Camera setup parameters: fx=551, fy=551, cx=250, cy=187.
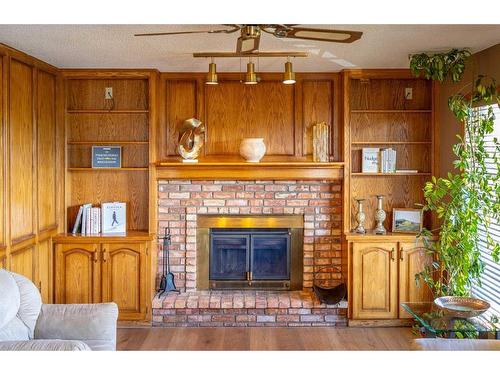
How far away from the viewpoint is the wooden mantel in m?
5.15

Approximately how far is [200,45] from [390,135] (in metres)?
2.25

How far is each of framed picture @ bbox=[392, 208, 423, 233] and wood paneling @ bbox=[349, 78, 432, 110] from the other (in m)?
1.00

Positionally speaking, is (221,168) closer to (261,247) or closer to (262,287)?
(261,247)

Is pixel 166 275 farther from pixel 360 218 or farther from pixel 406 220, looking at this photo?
pixel 406 220

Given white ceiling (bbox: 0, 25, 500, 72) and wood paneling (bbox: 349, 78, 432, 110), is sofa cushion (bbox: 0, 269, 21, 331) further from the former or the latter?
wood paneling (bbox: 349, 78, 432, 110)

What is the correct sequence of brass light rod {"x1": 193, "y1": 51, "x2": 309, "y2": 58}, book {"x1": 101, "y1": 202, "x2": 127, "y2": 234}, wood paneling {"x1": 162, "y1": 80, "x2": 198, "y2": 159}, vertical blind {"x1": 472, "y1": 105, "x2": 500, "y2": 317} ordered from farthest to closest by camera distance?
wood paneling {"x1": 162, "y1": 80, "x2": 198, "y2": 159} < book {"x1": 101, "y1": 202, "x2": 127, "y2": 234} < vertical blind {"x1": 472, "y1": 105, "x2": 500, "y2": 317} < brass light rod {"x1": 193, "y1": 51, "x2": 309, "y2": 58}

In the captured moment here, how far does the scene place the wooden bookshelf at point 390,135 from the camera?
5281mm

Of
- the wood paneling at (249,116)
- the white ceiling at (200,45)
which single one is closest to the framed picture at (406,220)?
the wood paneling at (249,116)

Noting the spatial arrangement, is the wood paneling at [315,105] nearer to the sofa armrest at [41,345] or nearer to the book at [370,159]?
the book at [370,159]

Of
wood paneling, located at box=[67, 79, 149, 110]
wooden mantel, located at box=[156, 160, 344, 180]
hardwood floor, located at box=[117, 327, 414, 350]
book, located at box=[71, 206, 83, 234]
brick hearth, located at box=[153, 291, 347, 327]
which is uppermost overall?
wood paneling, located at box=[67, 79, 149, 110]

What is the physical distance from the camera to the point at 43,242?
474 cm

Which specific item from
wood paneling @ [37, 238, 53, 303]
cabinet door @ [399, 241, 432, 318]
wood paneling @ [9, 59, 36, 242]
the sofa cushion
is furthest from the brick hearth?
the sofa cushion

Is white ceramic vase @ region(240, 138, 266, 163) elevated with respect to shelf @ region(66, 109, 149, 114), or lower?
lower

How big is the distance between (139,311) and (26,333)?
1.87 metres
